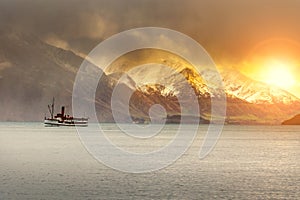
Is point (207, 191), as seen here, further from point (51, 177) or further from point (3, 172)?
point (3, 172)

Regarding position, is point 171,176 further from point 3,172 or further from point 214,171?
point 3,172

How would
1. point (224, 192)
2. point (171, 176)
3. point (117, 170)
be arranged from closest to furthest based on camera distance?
1. point (224, 192)
2. point (171, 176)
3. point (117, 170)

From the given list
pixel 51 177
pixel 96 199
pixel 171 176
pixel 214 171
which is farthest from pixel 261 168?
pixel 96 199

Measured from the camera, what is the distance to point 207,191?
223 feet

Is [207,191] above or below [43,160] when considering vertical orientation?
below

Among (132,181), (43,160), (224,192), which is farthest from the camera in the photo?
(43,160)

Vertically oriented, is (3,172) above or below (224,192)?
above

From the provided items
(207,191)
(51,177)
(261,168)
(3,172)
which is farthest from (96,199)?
(261,168)

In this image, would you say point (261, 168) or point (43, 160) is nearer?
point (261, 168)

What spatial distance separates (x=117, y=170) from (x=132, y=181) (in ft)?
54.4

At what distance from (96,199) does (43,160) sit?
53678 millimetres

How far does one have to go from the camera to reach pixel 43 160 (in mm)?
112000

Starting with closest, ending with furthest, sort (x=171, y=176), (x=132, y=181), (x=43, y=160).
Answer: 1. (x=132, y=181)
2. (x=171, y=176)
3. (x=43, y=160)

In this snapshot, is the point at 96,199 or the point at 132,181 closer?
the point at 96,199
